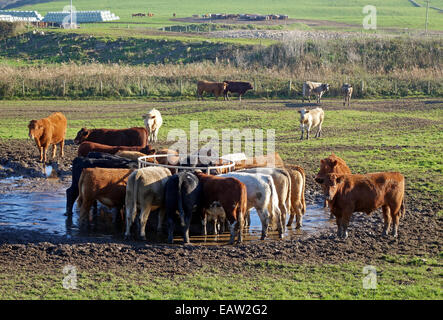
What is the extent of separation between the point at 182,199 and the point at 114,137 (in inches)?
270

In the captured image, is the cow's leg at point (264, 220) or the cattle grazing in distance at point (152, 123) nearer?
the cow's leg at point (264, 220)

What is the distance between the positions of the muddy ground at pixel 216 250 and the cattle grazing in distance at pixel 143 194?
1.63ft

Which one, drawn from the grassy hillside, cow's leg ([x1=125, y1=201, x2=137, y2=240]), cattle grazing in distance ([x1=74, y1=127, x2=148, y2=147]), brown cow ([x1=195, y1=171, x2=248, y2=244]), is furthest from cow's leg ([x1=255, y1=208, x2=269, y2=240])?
the grassy hillside

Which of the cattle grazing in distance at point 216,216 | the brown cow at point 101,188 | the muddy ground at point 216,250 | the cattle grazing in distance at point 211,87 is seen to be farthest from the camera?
the cattle grazing in distance at point 211,87

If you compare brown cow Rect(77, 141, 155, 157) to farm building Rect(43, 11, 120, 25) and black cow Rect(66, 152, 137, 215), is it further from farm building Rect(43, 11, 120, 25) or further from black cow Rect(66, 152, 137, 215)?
farm building Rect(43, 11, 120, 25)

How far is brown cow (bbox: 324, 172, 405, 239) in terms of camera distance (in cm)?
1100

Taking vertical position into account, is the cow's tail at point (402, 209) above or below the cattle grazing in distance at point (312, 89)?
below

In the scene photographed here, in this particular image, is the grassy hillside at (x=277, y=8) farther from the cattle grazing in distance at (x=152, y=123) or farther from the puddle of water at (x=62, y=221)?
the puddle of water at (x=62, y=221)

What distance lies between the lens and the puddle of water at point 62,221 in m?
11.5

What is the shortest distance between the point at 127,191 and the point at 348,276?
441 cm

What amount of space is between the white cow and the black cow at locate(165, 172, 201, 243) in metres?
0.95

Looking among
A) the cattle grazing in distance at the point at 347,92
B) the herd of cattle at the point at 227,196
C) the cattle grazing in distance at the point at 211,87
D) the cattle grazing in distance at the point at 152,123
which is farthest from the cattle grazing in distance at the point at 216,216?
the cattle grazing in distance at the point at 211,87

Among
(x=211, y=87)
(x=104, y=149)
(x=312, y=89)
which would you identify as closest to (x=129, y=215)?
(x=104, y=149)

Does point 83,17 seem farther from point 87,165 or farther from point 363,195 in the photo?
point 363,195
